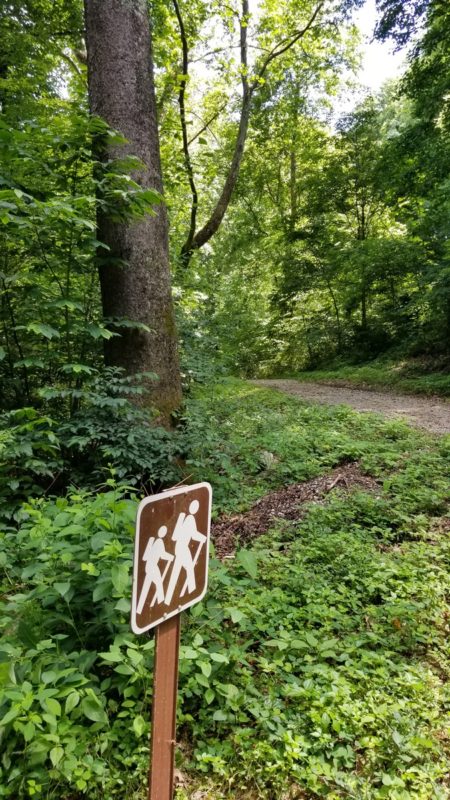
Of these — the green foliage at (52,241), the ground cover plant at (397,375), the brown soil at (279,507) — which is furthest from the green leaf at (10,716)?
the ground cover plant at (397,375)

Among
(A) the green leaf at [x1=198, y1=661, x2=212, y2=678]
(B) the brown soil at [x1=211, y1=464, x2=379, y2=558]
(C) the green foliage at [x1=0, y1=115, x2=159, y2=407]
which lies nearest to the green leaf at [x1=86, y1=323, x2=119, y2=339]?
(C) the green foliage at [x1=0, y1=115, x2=159, y2=407]

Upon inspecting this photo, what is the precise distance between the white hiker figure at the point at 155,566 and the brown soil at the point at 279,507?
A: 2.36 m

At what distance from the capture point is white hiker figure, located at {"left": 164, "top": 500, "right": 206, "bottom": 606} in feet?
3.91

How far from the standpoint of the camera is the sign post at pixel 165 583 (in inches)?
43.2

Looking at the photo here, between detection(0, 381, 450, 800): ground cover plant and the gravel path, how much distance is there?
374 centimetres

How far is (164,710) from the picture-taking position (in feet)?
3.91

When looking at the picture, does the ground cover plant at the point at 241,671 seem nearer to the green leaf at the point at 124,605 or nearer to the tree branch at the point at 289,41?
the green leaf at the point at 124,605

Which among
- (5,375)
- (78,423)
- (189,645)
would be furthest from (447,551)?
(5,375)

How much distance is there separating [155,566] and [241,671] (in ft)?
4.43

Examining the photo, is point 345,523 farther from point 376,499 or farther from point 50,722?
point 50,722

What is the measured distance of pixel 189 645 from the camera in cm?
204

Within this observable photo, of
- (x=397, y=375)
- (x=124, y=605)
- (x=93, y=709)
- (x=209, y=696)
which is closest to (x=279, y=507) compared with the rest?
(x=209, y=696)

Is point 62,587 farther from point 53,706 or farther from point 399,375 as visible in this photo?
point 399,375

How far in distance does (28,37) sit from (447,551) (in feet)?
29.9
